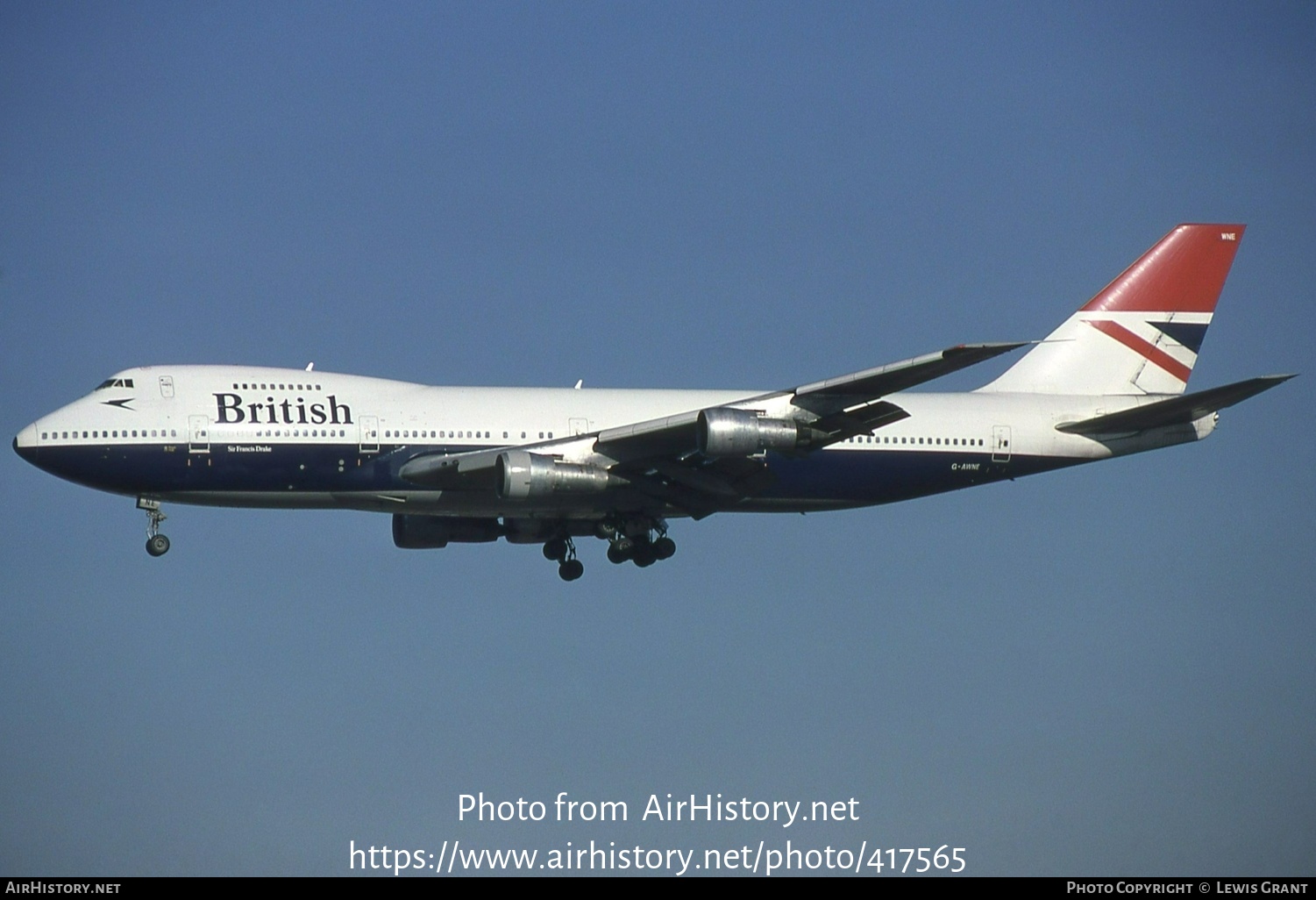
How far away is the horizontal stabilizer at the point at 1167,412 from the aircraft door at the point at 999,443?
172 cm

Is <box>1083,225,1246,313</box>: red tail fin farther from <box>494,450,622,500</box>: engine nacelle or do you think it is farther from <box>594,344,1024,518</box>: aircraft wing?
<box>494,450,622,500</box>: engine nacelle

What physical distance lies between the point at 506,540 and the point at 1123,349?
65.4 ft

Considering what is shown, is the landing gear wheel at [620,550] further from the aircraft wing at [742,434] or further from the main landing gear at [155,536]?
the main landing gear at [155,536]

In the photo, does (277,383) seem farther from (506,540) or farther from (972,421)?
(972,421)

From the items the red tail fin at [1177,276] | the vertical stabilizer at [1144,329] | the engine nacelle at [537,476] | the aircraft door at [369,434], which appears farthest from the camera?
the red tail fin at [1177,276]

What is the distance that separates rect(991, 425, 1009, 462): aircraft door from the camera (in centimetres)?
5322

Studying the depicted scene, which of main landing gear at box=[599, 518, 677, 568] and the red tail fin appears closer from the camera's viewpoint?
main landing gear at box=[599, 518, 677, 568]

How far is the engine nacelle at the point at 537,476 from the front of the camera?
4644cm

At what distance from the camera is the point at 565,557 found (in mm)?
52875

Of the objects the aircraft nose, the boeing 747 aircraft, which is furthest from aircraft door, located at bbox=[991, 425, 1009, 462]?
the aircraft nose

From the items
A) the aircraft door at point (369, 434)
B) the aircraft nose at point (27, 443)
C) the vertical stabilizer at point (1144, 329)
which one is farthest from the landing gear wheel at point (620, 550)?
the aircraft nose at point (27, 443)

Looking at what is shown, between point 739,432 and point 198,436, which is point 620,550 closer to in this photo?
point 739,432

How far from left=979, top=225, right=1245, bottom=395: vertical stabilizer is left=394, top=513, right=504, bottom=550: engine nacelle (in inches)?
635
